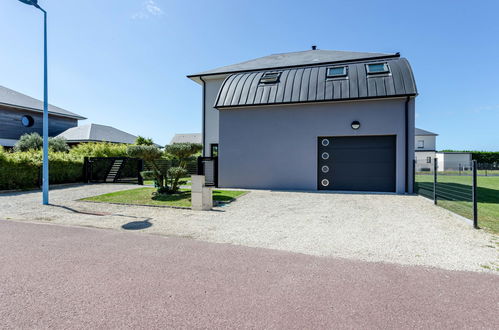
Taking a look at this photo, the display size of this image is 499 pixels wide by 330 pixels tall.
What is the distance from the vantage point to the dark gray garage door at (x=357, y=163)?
35.7ft

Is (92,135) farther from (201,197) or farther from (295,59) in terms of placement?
(201,197)

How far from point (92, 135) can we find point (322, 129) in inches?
968

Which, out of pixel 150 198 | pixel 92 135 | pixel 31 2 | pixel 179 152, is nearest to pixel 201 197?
pixel 179 152

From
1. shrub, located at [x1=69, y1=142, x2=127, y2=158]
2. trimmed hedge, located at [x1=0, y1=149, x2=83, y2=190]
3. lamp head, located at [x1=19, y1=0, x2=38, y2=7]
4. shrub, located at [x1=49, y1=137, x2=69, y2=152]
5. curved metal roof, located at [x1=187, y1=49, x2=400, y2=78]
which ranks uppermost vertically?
curved metal roof, located at [x1=187, y1=49, x2=400, y2=78]

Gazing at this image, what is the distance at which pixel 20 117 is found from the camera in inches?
974

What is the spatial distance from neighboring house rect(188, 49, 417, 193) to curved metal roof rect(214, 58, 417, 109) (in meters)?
0.04

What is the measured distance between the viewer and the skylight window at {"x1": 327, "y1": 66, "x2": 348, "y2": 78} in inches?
457

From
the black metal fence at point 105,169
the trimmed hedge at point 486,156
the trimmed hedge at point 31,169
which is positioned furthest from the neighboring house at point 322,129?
the trimmed hedge at point 486,156

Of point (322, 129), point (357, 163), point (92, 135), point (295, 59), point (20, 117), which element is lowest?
point (357, 163)

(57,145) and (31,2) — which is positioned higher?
(31,2)

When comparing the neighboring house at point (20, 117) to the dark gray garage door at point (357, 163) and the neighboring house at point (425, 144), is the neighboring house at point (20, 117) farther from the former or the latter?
the neighboring house at point (425, 144)

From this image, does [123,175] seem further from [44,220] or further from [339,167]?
[339,167]

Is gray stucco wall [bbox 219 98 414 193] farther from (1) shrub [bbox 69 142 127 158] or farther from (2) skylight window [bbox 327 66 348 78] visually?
(1) shrub [bbox 69 142 127 158]

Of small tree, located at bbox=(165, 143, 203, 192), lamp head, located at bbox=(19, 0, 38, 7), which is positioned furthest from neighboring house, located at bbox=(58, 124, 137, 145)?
small tree, located at bbox=(165, 143, 203, 192)
